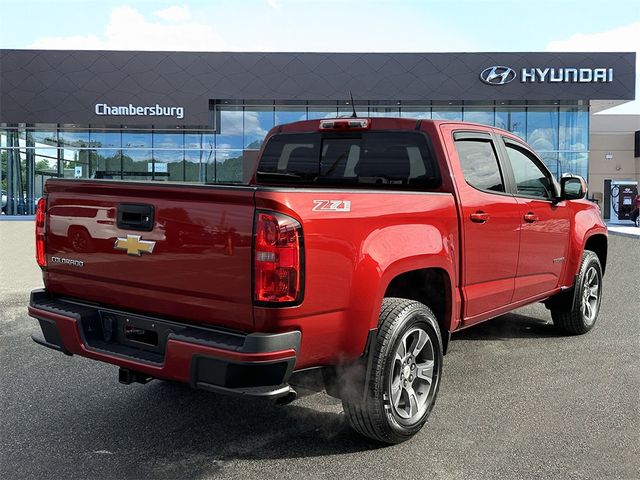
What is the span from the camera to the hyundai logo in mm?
27953

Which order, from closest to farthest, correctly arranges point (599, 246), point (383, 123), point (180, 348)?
point (180, 348), point (383, 123), point (599, 246)

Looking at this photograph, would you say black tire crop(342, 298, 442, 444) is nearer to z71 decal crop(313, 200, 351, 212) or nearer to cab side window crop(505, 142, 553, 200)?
z71 decal crop(313, 200, 351, 212)

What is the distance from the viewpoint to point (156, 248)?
336 cm

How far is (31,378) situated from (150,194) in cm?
247

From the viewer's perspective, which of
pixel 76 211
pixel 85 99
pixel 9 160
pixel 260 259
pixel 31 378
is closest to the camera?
pixel 260 259

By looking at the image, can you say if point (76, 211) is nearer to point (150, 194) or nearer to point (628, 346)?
point (150, 194)

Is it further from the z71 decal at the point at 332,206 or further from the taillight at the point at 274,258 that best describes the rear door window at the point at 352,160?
the taillight at the point at 274,258

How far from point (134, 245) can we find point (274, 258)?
0.92m

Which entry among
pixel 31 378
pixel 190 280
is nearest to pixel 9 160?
pixel 31 378

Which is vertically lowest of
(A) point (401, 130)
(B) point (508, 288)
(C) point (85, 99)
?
(B) point (508, 288)

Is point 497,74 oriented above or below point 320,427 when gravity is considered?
above

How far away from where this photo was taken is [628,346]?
6.04m

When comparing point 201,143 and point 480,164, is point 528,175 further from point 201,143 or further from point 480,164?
point 201,143

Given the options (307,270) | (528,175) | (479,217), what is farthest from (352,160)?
(307,270)
